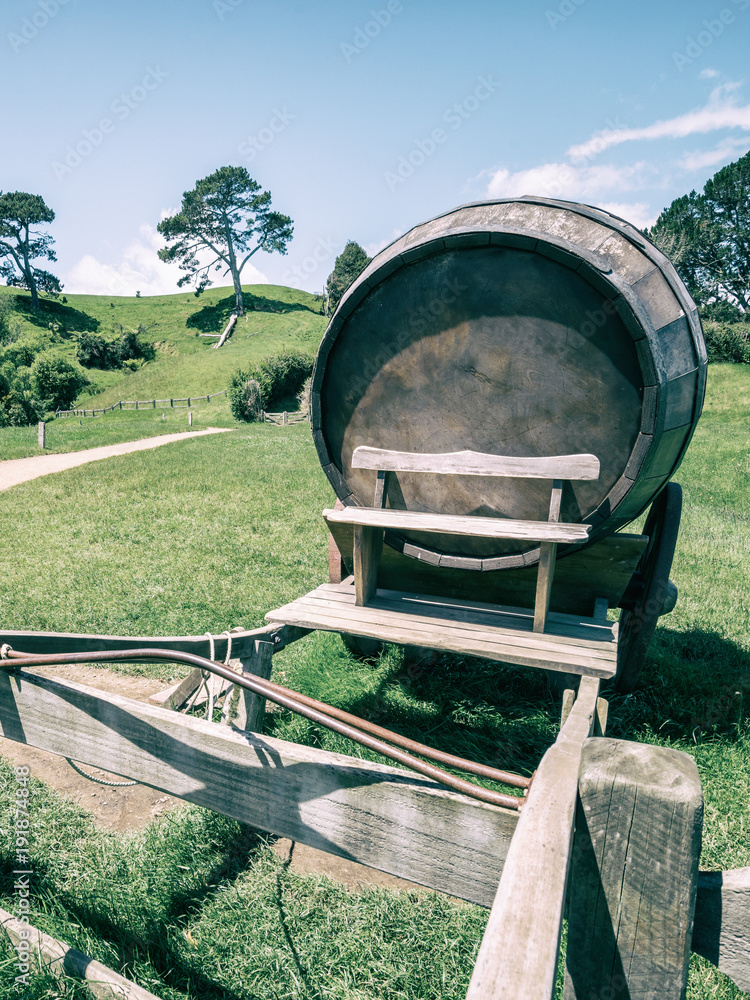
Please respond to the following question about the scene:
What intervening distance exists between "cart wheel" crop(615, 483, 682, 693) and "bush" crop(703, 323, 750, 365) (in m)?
28.6

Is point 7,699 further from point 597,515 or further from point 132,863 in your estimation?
point 597,515

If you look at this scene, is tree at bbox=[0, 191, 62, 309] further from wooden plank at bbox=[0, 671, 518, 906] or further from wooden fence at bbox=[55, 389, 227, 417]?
wooden plank at bbox=[0, 671, 518, 906]

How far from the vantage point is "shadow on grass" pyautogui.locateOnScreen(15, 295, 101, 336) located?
65.1 metres

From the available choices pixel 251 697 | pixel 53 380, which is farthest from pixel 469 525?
pixel 53 380

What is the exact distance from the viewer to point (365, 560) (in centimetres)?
287

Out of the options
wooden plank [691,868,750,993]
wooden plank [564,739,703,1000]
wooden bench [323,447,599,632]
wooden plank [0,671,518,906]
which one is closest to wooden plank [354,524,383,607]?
wooden bench [323,447,599,632]

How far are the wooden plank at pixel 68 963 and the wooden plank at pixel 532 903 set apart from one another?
1.64 metres

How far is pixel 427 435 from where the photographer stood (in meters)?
2.92

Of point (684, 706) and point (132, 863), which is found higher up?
point (684, 706)

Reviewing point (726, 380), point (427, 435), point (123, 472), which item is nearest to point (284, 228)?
point (726, 380)

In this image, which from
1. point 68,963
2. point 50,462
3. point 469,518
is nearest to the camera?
point 68,963

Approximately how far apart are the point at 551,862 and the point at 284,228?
70.6 m

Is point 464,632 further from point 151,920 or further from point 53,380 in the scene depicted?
point 53,380

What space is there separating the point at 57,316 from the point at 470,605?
7776cm
